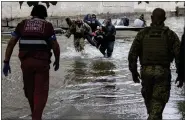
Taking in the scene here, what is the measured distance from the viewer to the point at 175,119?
7305 mm

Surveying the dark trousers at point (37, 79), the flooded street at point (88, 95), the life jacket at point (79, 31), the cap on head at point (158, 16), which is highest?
the cap on head at point (158, 16)

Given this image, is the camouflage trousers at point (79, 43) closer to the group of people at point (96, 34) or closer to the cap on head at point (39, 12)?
the group of people at point (96, 34)

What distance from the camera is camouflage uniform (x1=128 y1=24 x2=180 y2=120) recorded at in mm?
6102

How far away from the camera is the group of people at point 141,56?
611 centimetres

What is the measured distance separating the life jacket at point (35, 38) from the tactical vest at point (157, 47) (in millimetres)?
1310

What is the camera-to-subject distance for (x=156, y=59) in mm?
6137

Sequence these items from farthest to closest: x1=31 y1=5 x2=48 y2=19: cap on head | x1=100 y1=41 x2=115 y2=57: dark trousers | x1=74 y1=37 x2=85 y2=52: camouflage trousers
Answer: x1=74 y1=37 x2=85 y2=52: camouflage trousers < x1=100 y1=41 x2=115 y2=57: dark trousers < x1=31 y1=5 x2=48 y2=19: cap on head

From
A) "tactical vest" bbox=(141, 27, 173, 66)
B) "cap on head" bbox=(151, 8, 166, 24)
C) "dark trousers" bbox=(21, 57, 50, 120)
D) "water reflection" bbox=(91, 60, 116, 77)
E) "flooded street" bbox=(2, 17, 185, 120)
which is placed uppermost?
"cap on head" bbox=(151, 8, 166, 24)

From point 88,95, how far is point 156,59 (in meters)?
3.52

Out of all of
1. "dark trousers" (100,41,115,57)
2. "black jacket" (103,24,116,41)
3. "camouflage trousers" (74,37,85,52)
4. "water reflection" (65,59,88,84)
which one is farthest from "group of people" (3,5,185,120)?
"camouflage trousers" (74,37,85,52)

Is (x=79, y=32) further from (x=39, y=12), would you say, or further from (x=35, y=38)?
(x=35, y=38)

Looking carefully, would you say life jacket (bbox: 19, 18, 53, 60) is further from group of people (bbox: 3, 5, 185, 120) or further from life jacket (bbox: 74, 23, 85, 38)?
life jacket (bbox: 74, 23, 85, 38)

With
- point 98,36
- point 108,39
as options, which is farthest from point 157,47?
point 98,36

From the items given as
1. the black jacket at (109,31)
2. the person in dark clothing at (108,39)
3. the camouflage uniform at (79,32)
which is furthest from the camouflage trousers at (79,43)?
the black jacket at (109,31)
